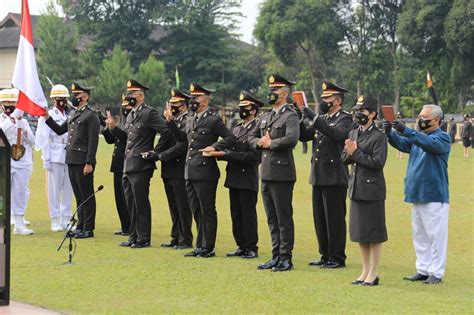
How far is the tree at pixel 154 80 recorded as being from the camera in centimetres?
7394

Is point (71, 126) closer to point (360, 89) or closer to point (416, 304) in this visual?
point (416, 304)

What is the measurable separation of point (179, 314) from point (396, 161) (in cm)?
2805

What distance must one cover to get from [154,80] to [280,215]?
64613 mm

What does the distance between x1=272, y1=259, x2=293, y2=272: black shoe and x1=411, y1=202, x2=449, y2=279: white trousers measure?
4.78 feet

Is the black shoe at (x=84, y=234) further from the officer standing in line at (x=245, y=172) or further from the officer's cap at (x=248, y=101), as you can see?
the officer's cap at (x=248, y=101)

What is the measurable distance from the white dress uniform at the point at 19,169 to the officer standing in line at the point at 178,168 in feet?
8.66

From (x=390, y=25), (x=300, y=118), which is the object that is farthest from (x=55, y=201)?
(x=390, y=25)

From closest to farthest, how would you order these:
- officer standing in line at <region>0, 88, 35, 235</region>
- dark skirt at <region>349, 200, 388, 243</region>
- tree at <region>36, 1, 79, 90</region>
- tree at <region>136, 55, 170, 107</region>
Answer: dark skirt at <region>349, 200, 388, 243</region>, officer standing in line at <region>0, 88, 35, 235</region>, tree at <region>136, 55, 170, 107</region>, tree at <region>36, 1, 79, 90</region>

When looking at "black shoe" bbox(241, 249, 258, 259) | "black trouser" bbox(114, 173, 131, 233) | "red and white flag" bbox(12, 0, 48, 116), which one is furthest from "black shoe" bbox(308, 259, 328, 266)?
"red and white flag" bbox(12, 0, 48, 116)

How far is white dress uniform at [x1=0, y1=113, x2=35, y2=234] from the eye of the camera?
13742 millimetres

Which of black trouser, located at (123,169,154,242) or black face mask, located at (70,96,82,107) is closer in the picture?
black trouser, located at (123,169,154,242)

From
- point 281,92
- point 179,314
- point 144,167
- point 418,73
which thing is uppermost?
point 418,73

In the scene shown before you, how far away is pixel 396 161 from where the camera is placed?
35156 millimetres

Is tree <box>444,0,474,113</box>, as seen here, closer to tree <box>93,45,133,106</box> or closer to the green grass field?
tree <box>93,45,133,106</box>
